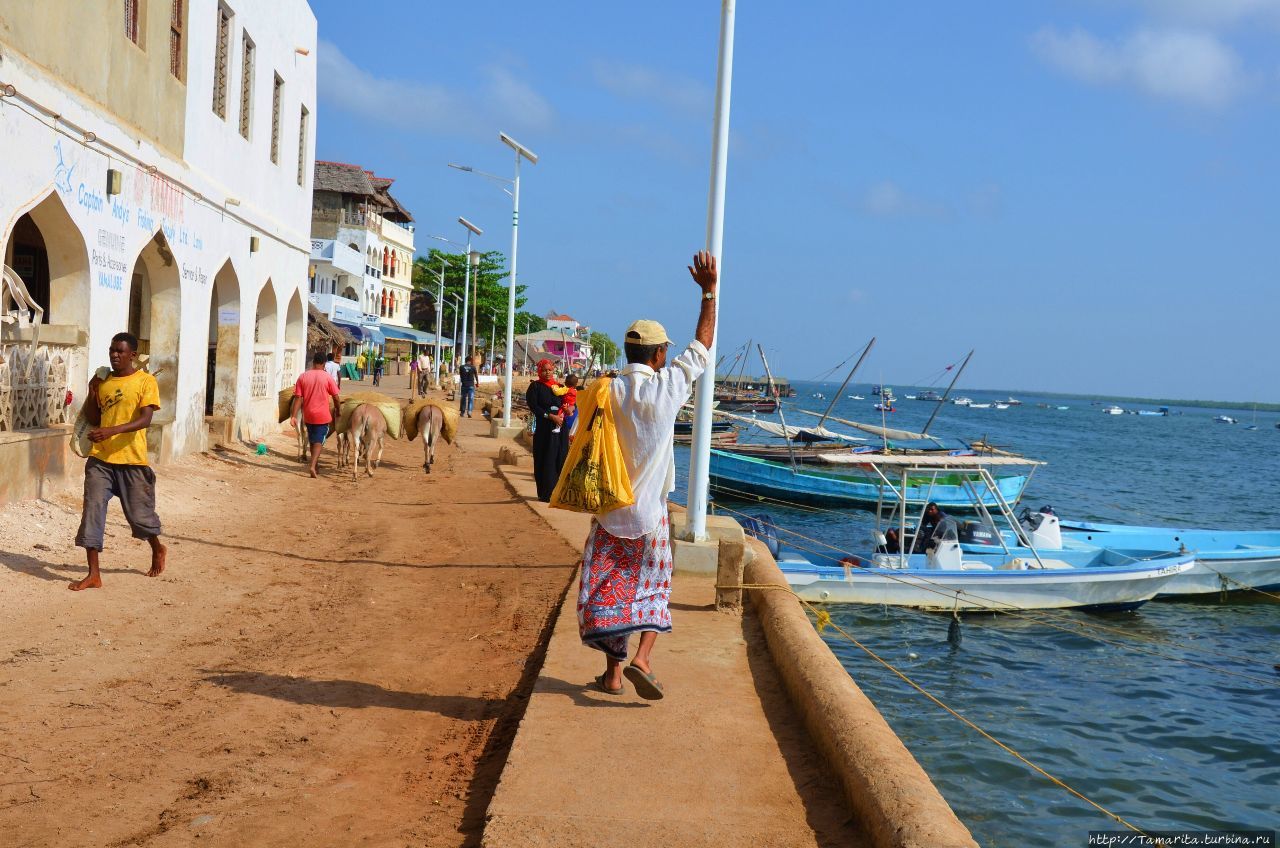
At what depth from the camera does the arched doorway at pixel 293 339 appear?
21.1 m

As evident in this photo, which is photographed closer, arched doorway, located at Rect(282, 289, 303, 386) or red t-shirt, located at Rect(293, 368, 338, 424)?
red t-shirt, located at Rect(293, 368, 338, 424)

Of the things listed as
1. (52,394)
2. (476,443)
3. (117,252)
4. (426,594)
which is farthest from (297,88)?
(426,594)

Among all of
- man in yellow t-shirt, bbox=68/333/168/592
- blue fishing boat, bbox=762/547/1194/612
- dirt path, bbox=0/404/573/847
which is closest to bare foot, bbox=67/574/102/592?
man in yellow t-shirt, bbox=68/333/168/592

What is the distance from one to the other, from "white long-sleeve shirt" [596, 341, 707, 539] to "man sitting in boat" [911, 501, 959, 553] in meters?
11.1

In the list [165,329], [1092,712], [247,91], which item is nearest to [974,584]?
[1092,712]

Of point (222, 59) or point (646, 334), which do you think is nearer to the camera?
point (646, 334)

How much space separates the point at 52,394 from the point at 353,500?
12.8 feet

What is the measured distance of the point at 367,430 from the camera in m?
15.7

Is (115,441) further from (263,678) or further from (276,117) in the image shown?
(276,117)

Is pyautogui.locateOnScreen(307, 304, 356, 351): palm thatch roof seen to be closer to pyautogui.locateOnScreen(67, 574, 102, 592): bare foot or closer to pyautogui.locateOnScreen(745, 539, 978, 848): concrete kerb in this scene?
pyautogui.locateOnScreen(67, 574, 102, 592): bare foot

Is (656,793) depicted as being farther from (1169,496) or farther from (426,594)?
(1169,496)

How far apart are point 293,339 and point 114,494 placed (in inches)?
583

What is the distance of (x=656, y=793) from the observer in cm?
401

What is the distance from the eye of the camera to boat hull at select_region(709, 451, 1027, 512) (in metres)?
28.3
